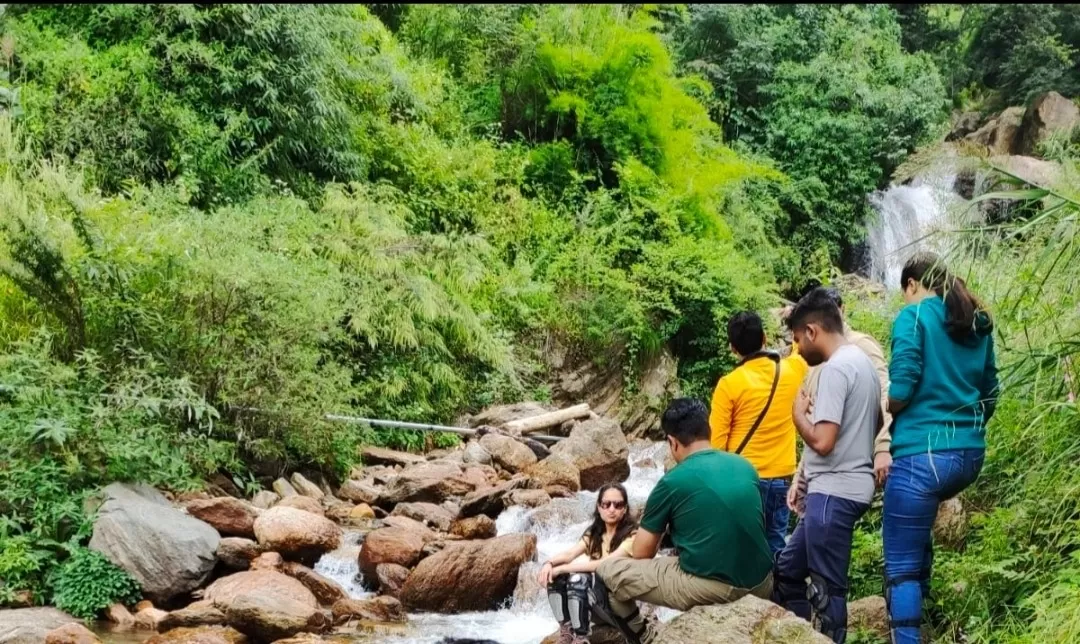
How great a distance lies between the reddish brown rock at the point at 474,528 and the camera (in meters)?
8.54

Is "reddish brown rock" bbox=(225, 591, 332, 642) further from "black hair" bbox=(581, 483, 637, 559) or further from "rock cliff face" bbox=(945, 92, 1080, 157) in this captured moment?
"rock cliff face" bbox=(945, 92, 1080, 157)

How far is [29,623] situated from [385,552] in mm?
2651

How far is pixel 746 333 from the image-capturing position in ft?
16.2

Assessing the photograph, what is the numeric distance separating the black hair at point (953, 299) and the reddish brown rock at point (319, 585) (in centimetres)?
493

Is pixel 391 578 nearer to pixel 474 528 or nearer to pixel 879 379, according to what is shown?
pixel 474 528

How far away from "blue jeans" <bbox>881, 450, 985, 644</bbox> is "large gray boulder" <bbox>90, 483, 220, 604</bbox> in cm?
495

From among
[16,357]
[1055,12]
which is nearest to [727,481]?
[16,357]

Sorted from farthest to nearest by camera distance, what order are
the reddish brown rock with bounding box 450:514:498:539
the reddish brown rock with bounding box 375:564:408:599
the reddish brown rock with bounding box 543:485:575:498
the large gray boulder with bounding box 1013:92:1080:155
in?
the large gray boulder with bounding box 1013:92:1080:155 → the reddish brown rock with bounding box 543:485:575:498 → the reddish brown rock with bounding box 450:514:498:539 → the reddish brown rock with bounding box 375:564:408:599

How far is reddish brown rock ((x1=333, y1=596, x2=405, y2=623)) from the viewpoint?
6.83m

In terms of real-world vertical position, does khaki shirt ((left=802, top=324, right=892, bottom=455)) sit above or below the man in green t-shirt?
above

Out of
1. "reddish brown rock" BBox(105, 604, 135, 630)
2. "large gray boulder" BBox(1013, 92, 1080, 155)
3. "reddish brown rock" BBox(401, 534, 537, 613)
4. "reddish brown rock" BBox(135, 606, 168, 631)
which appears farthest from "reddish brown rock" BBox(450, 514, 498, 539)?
"large gray boulder" BBox(1013, 92, 1080, 155)

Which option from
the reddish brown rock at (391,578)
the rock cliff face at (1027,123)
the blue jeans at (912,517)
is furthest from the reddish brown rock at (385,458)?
the rock cliff face at (1027,123)

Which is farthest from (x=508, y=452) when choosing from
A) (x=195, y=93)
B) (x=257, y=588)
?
(x=195, y=93)

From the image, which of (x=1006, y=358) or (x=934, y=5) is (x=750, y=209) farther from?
(x=1006, y=358)
